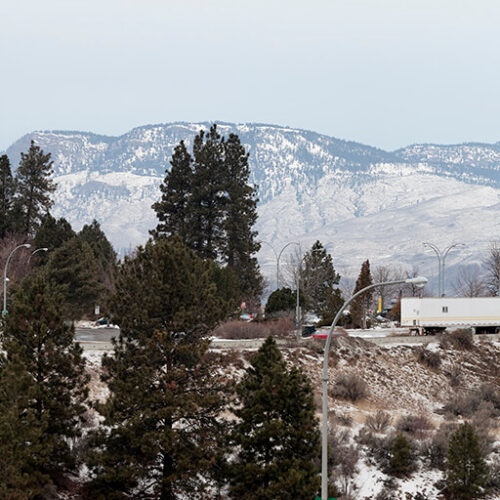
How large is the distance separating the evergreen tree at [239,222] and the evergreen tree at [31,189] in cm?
1755

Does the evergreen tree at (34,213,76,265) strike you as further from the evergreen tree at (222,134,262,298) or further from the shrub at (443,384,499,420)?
the shrub at (443,384,499,420)

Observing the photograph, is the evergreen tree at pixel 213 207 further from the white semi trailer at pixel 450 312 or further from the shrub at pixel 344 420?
the shrub at pixel 344 420

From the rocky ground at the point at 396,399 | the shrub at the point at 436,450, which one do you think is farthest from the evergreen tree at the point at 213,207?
the shrub at the point at 436,450

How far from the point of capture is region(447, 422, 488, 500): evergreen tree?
3800cm

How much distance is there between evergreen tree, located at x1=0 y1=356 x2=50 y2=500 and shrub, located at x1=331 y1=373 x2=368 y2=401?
23228 mm

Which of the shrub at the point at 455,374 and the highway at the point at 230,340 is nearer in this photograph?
the highway at the point at 230,340

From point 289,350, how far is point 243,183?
95.0 ft

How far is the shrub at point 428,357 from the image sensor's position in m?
61.3

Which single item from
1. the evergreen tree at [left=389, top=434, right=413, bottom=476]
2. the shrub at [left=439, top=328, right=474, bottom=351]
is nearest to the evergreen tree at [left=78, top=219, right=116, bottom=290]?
the shrub at [left=439, top=328, right=474, bottom=351]

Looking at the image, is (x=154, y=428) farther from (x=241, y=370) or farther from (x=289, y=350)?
(x=289, y=350)

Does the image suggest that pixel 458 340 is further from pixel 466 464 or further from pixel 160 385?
pixel 160 385

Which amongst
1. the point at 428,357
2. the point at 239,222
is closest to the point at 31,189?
the point at 239,222

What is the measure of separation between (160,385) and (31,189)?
187 feet

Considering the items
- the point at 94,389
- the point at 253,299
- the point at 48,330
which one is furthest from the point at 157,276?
the point at 253,299
